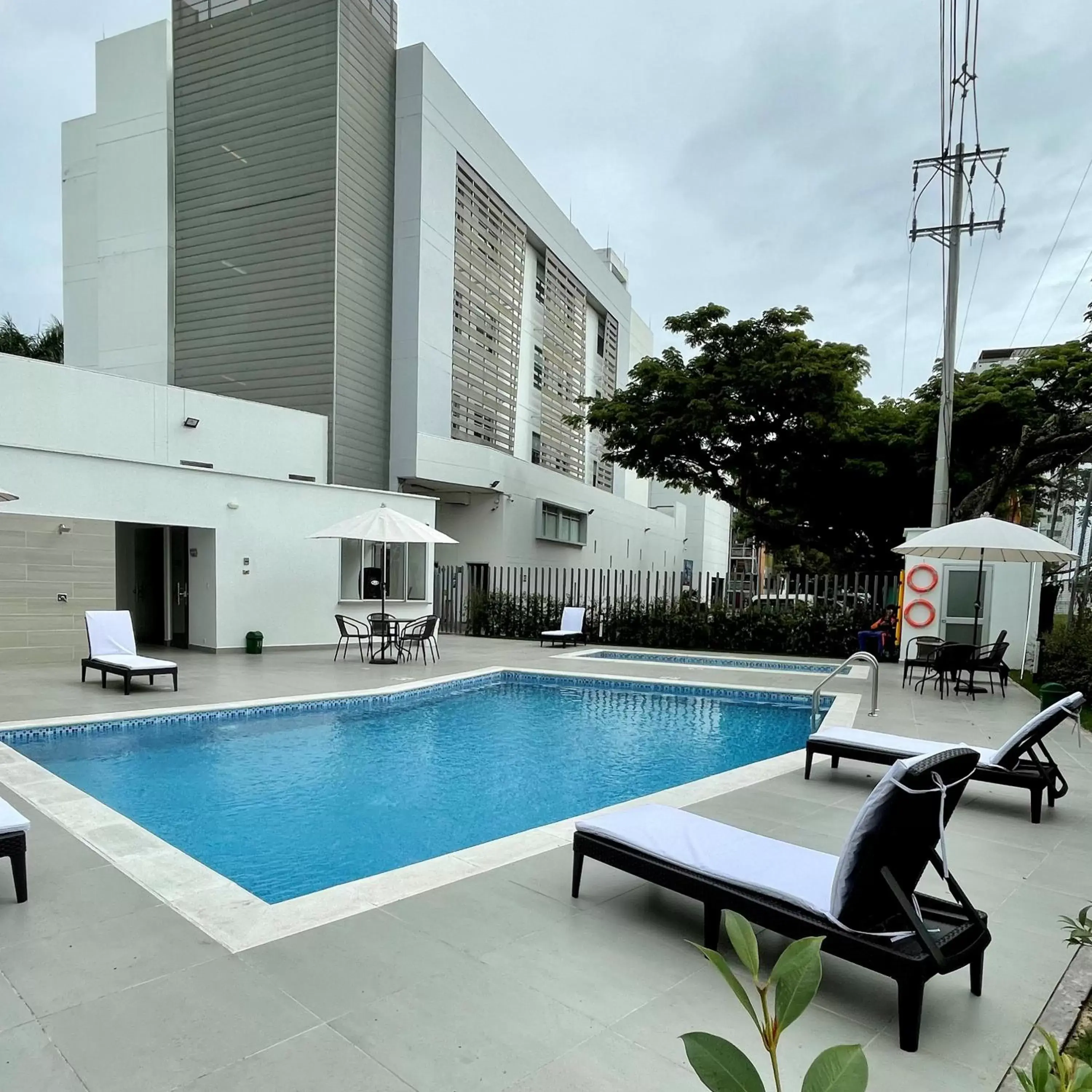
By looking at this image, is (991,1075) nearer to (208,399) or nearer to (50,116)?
(208,399)

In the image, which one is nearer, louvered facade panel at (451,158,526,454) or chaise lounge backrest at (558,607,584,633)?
chaise lounge backrest at (558,607,584,633)

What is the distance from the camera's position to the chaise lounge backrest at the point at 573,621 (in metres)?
16.9

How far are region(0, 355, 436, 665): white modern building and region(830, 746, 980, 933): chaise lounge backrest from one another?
449 inches

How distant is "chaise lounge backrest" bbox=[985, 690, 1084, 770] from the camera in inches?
182

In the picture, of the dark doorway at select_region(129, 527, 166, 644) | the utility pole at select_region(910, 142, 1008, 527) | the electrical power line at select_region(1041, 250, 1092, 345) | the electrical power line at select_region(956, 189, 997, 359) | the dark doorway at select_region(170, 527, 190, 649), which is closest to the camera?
the electrical power line at select_region(1041, 250, 1092, 345)

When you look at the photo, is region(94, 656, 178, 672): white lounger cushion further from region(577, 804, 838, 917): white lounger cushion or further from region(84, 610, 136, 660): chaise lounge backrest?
region(577, 804, 838, 917): white lounger cushion

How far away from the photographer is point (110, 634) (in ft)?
33.2

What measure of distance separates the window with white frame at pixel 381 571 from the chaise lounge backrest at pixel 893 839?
12.3 meters

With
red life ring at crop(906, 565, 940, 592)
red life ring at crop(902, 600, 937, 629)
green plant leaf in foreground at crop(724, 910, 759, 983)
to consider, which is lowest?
red life ring at crop(902, 600, 937, 629)

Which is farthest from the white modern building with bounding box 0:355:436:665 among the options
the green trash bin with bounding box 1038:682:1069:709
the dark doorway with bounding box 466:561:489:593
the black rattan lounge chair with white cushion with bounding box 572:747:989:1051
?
the green trash bin with bounding box 1038:682:1069:709

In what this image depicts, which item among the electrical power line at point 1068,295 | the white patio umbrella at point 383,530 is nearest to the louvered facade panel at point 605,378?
the electrical power line at point 1068,295

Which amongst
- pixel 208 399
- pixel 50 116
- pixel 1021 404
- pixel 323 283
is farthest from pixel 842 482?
pixel 50 116

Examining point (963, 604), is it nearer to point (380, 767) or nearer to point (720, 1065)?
point (380, 767)

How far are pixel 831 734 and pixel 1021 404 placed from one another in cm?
1590
